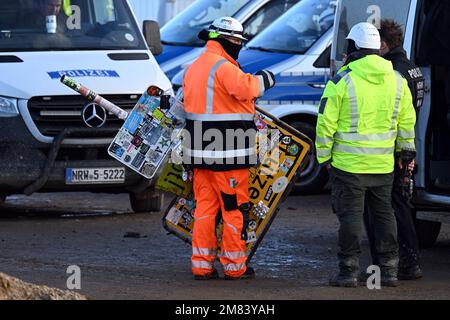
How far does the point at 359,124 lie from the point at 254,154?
0.81m

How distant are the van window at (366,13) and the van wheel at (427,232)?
1.41 metres

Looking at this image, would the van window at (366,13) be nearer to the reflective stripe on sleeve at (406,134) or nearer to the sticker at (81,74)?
the reflective stripe on sleeve at (406,134)

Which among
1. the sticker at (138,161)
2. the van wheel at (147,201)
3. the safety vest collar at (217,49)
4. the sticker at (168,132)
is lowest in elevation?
the van wheel at (147,201)

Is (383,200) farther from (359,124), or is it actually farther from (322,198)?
(322,198)

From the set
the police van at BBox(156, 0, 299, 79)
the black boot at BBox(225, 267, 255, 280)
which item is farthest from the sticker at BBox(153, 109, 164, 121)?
the police van at BBox(156, 0, 299, 79)

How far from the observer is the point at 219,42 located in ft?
30.6

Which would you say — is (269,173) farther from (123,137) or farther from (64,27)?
(64,27)

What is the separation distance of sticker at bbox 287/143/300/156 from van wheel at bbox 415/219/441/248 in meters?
1.74

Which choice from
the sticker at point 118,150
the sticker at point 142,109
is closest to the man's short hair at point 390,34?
the sticker at point 142,109

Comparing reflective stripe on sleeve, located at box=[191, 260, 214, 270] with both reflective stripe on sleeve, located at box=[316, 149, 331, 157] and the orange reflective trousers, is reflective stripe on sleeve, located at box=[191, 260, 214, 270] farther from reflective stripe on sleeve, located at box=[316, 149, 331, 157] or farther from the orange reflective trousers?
reflective stripe on sleeve, located at box=[316, 149, 331, 157]

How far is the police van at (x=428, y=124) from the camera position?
986cm

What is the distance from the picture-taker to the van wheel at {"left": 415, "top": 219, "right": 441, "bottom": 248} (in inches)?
432
